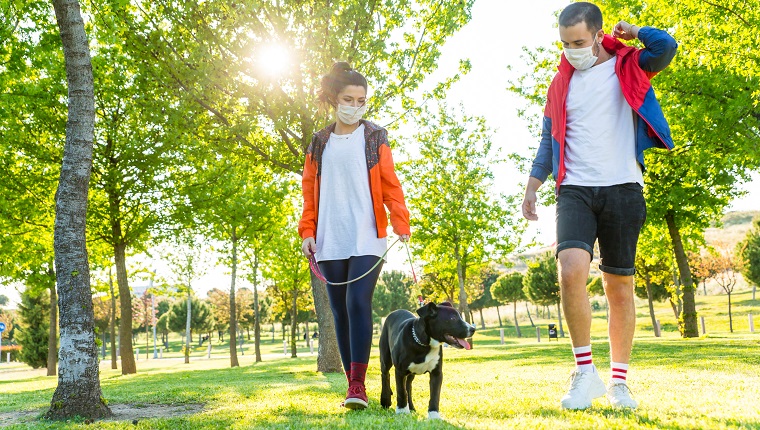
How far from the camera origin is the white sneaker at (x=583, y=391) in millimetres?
3859

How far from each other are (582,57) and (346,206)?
207cm

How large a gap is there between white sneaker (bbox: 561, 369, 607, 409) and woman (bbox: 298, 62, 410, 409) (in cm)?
151

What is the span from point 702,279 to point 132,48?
56692 millimetres

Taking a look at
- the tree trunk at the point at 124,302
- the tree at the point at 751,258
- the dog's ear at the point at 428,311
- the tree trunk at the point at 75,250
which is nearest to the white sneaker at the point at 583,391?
the dog's ear at the point at 428,311

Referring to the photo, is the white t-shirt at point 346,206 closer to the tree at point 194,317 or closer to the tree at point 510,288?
the tree at point 510,288

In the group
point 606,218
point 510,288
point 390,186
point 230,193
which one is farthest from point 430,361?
point 510,288

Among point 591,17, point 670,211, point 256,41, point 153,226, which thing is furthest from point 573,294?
point 670,211

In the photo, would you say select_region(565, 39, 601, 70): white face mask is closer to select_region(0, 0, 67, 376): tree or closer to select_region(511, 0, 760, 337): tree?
select_region(511, 0, 760, 337): tree

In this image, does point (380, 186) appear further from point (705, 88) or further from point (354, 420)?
point (705, 88)

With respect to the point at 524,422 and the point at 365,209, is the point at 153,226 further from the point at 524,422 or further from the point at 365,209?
the point at 524,422

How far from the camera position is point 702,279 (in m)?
55.4

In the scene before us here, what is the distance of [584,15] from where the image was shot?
4043 mm

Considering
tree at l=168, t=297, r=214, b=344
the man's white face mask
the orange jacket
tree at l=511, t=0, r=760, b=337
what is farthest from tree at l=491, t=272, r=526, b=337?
the man's white face mask

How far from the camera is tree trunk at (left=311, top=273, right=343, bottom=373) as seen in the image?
42.6 ft
